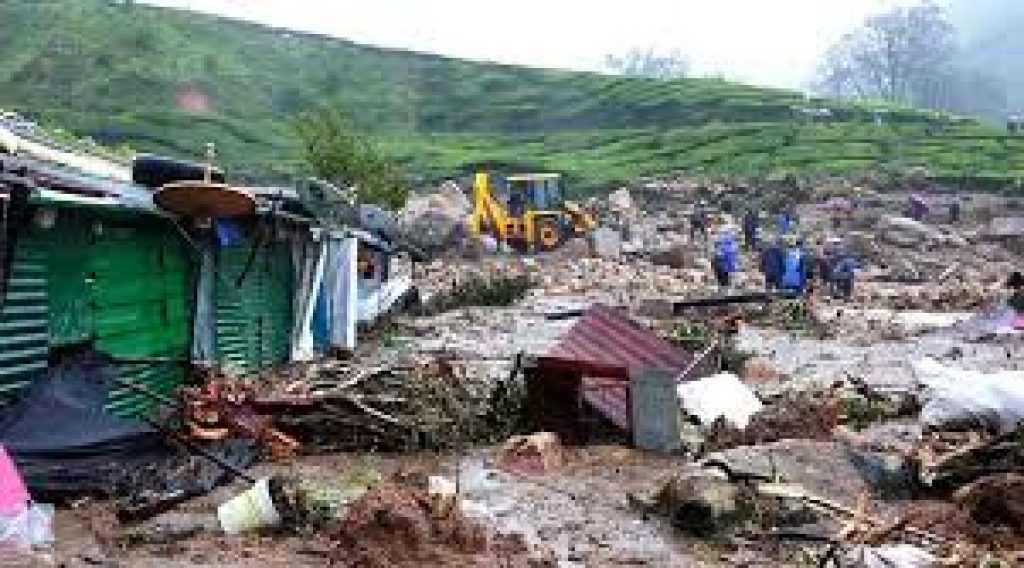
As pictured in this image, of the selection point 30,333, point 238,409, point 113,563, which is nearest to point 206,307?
point 238,409

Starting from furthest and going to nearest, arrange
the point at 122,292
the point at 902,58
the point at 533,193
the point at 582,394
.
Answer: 1. the point at 902,58
2. the point at 533,193
3. the point at 582,394
4. the point at 122,292

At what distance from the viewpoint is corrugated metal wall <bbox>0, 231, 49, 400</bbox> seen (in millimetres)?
8070

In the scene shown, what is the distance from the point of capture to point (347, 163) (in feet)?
104

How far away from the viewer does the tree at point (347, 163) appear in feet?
104

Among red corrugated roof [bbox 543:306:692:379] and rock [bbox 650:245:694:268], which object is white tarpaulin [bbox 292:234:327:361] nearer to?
red corrugated roof [bbox 543:306:692:379]

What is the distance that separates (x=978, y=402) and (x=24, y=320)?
657 centimetres

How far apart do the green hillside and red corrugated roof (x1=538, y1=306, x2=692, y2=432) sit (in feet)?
120

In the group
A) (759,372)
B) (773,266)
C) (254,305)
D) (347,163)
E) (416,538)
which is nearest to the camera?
(416,538)

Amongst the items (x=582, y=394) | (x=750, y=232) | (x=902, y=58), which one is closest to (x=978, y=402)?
(x=582, y=394)

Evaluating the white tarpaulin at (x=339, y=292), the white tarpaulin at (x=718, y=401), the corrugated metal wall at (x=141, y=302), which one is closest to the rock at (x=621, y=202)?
the white tarpaulin at (x=339, y=292)

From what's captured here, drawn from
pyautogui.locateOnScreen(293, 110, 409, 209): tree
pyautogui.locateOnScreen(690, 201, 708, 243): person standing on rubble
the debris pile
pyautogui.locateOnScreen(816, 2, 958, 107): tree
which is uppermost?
pyautogui.locateOnScreen(816, 2, 958, 107): tree

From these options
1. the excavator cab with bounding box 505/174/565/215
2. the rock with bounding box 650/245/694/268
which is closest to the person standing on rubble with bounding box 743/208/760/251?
the rock with bounding box 650/245/694/268

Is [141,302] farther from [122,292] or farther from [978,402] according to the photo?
[978,402]

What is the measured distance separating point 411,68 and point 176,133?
35.4 m
